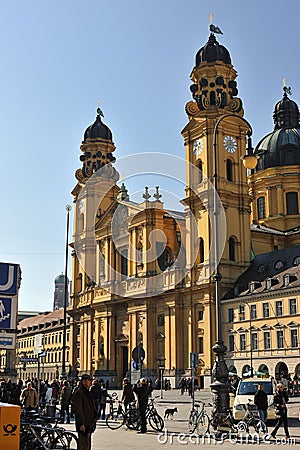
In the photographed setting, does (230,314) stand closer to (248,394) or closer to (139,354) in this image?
(139,354)

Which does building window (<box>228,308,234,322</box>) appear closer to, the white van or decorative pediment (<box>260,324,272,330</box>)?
decorative pediment (<box>260,324,272,330</box>)

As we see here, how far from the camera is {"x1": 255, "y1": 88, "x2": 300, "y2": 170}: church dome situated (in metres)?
80.9

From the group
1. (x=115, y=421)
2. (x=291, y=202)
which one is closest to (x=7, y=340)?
(x=115, y=421)

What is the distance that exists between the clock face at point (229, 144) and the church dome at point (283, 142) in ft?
38.1

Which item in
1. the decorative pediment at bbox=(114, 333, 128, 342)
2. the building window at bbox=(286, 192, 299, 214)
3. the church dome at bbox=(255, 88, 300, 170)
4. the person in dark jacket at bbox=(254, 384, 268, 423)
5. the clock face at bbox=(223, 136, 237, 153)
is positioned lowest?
the person in dark jacket at bbox=(254, 384, 268, 423)

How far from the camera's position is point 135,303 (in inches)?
2906

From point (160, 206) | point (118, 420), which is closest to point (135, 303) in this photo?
point (160, 206)

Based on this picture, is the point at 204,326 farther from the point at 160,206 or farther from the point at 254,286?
the point at 160,206

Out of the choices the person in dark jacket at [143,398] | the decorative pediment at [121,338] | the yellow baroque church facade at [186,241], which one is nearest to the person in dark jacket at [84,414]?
the person in dark jacket at [143,398]

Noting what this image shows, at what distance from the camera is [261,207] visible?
82562 mm

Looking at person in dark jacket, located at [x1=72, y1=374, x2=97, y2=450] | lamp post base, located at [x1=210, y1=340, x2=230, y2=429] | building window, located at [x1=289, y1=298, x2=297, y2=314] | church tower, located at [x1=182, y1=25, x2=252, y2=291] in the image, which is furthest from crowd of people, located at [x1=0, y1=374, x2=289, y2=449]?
church tower, located at [x1=182, y1=25, x2=252, y2=291]

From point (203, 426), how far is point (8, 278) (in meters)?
12.9

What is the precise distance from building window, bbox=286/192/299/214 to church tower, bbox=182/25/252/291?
14.1 meters

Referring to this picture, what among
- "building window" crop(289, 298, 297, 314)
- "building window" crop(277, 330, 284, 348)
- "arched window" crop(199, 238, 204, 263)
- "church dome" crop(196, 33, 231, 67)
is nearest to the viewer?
"building window" crop(289, 298, 297, 314)
